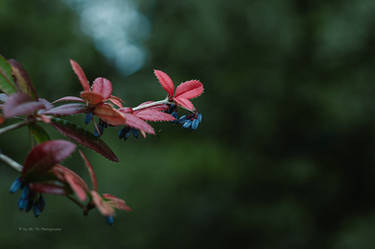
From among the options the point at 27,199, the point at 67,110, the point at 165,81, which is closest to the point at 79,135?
the point at 67,110

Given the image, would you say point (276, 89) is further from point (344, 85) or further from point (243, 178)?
point (243, 178)

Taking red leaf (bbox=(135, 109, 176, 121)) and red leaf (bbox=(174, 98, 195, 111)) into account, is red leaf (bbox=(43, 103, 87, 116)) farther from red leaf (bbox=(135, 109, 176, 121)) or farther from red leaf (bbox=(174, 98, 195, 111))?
red leaf (bbox=(174, 98, 195, 111))

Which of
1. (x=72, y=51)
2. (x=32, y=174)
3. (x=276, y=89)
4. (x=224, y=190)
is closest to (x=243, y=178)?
(x=224, y=190)

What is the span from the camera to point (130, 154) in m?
5.85

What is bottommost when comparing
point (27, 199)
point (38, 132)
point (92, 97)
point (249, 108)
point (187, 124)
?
point (27, 199)

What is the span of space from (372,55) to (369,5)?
2.58ft

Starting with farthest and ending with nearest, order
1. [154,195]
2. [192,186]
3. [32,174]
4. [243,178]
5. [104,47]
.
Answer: [104,47] < [243,178] < [192,186] < [154,195] < [32,174]

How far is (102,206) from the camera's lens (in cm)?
73

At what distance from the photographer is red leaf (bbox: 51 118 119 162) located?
2.85ft

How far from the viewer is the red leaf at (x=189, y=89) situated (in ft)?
3.48

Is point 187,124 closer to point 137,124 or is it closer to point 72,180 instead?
point 137,124

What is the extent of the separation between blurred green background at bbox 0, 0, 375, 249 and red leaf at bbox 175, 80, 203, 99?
4.69m

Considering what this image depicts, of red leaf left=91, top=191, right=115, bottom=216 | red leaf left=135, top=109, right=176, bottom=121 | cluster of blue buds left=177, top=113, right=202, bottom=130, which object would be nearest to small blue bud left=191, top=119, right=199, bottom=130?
cluster of blue buds left=177, top=113, right=202, bottom=130

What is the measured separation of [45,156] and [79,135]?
0.48 ft
